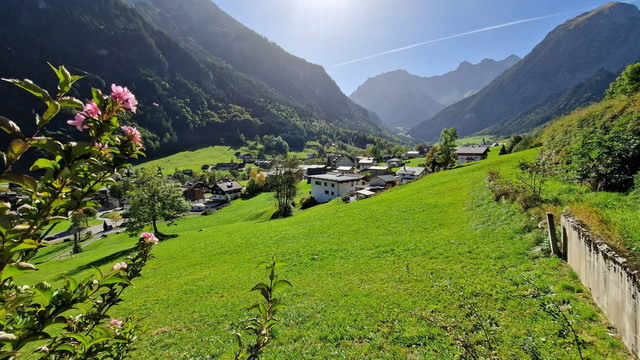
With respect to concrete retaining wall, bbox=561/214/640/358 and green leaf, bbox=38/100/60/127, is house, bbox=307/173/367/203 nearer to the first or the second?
concrete retaining wall, bbox=561/214/640/358

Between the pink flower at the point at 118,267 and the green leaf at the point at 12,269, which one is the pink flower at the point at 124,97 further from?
the pink flower at the point at 118,267

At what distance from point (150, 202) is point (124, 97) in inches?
1489

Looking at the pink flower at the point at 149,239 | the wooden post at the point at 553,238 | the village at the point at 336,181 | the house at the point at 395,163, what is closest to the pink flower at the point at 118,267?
the pink flower at the point at 149,239

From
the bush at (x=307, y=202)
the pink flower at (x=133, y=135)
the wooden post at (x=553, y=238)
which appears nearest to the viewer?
the pink flower at (x=133, y=135)

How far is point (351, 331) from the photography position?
816cm

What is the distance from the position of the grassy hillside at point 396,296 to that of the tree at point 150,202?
58.0 feet

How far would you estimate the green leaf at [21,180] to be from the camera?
1945 mm

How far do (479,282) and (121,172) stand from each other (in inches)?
415

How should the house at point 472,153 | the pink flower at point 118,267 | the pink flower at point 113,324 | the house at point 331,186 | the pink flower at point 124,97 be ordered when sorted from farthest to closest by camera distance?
the house at point 472,153 → the house at point 331,186 → the pink flower at point 113,324 → the pink flower at point 118,267 → the pink flower at point 124,97

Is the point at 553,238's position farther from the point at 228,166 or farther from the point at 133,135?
the point at 228,166

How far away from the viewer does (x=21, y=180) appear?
2.05m

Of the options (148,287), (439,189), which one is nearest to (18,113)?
(148,287)

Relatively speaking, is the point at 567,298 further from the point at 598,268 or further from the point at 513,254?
the point at 513,254

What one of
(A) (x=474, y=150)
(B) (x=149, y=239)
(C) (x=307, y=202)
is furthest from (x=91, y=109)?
(A) (x=474, y=150)
